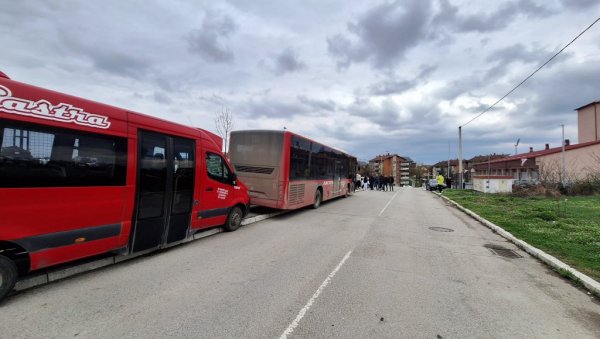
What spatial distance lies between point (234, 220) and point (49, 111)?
17.7 ft

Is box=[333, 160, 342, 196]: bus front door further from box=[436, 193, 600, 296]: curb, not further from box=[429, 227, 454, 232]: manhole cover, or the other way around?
box=[436, 193, 600, 296]: curb

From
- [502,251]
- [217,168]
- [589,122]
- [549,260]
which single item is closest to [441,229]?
[502,251]

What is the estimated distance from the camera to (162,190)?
645 cm

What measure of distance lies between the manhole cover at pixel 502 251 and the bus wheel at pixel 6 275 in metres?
9.12

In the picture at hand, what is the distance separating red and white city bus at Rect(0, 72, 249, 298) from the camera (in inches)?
167

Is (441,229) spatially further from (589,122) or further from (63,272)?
(589,122)

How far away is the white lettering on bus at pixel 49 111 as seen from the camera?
416cm

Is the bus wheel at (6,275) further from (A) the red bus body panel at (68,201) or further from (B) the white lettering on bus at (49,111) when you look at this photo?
(B) the white lettering on bus at (49,111)

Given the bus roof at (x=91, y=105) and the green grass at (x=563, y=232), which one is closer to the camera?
the bus roof at (x=91, y=105)

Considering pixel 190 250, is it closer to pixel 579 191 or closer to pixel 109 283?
pixel 109 283

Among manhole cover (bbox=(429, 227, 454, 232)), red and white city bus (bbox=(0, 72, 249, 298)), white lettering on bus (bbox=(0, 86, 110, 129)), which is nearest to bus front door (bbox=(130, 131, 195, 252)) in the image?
red and white city bus (bbox=(0, 72, 249, 298))

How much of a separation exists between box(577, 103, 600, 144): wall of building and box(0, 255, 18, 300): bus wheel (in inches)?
2451

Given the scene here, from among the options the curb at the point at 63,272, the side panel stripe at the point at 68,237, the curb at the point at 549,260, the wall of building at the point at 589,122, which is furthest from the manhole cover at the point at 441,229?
the wall of building at the point at 589,122

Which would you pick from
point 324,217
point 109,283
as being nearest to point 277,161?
point 324,217
